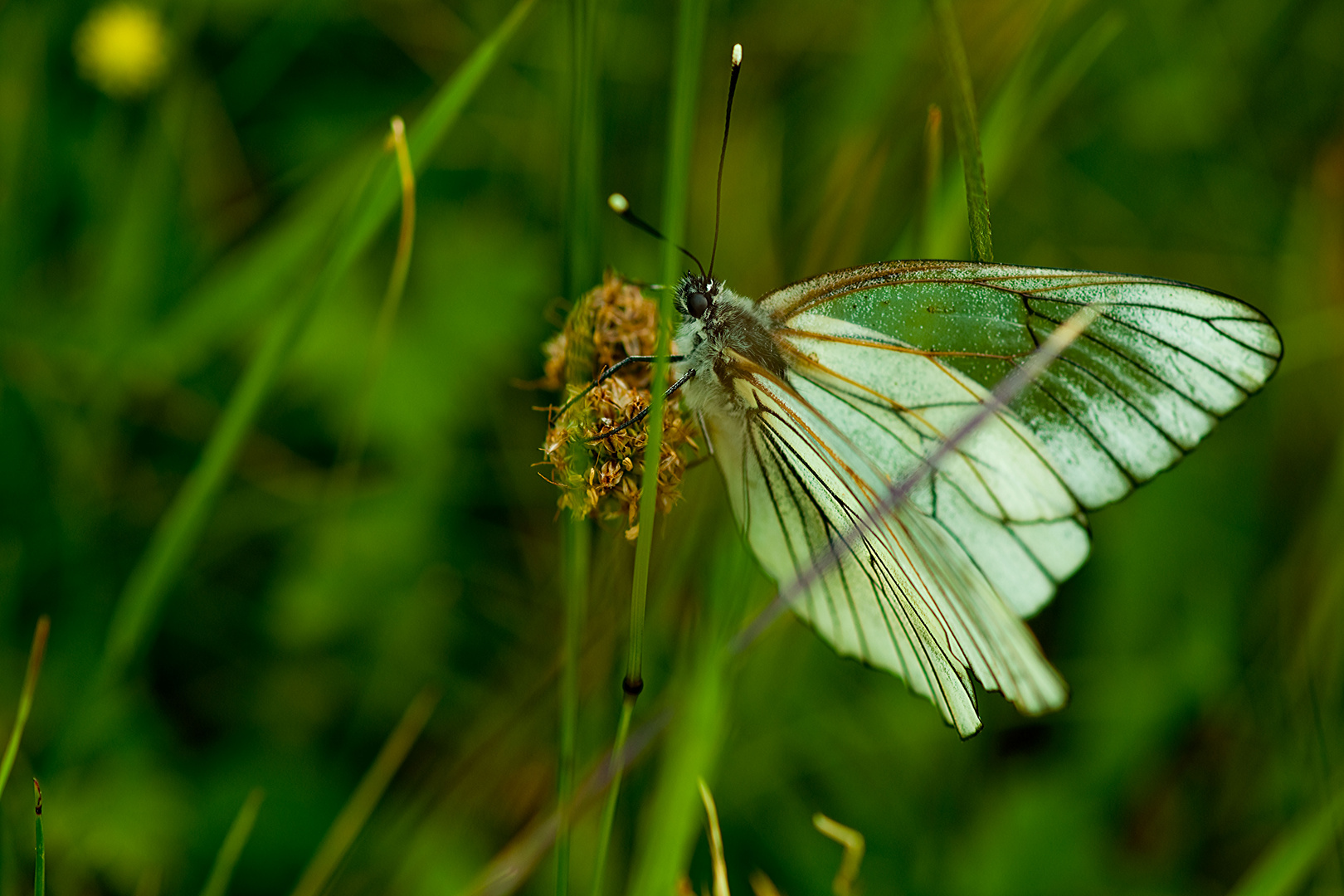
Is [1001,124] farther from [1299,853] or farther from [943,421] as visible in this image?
[1299,853]

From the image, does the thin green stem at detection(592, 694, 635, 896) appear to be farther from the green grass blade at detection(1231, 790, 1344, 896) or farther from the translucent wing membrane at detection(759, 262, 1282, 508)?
the green grass blade at detection(1231, 790, 1344, 896)

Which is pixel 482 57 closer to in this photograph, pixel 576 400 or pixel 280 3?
pixel 576 400

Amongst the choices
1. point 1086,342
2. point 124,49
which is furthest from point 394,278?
point 124,49

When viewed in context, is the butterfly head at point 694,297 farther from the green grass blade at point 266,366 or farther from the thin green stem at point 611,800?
the thin green stem at point 611,800

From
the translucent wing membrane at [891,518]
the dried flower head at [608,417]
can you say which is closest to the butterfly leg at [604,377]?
the dried flower head at [608,417]

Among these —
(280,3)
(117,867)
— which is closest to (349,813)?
(117,867)

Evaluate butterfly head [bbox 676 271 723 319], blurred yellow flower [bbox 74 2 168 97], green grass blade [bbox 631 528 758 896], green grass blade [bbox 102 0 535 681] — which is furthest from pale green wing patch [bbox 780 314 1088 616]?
blurred yellow flower [bbox 74 2 168 97]
